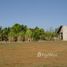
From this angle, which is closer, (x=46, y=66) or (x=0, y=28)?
(x=46, y=66)

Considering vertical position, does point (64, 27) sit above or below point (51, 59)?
above

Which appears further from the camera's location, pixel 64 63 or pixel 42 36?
pixel 42 36

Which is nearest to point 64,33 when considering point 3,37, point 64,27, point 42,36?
point 64,27

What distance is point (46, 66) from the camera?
8.20 m

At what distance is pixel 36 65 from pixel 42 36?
23.4 m

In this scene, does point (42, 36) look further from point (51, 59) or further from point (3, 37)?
point (51, 59)

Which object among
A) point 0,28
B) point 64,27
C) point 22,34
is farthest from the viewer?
point 0,28

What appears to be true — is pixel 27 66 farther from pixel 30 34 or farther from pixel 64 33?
pixel 64 33

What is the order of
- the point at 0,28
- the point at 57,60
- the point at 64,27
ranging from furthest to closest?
the point at 0,28, the point at 64,27, the point at 57,60

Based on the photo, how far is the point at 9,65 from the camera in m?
8.48

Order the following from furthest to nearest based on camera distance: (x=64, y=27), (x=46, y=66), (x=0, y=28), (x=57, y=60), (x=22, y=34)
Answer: (x=0, y=28) < (x=64, y=27) < (x=22, y=34) < (x=57, y=60) < (x=46, y=66)

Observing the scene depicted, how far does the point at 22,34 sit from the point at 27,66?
21656mm

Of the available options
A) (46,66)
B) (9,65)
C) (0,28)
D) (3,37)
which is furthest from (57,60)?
(0,28)

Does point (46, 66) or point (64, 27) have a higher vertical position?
point (64, 27)
